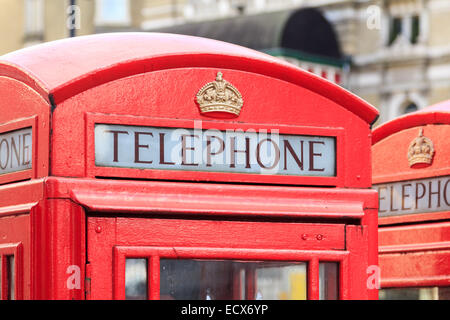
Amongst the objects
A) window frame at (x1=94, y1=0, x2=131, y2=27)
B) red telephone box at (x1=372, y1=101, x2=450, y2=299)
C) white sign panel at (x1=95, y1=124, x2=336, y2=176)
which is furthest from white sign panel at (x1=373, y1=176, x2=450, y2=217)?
window frame at (x1=94, y1=0, x2=131, y2=27)

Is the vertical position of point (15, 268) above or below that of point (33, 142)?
below

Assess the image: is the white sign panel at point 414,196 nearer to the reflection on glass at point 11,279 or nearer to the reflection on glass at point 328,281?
the reflection on glass at point 328,281

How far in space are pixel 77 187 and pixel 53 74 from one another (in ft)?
1.39

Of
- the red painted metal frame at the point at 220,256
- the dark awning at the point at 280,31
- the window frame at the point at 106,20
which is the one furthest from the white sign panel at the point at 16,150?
the window frame at the point at 106,20

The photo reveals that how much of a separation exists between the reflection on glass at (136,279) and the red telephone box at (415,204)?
6.92ft

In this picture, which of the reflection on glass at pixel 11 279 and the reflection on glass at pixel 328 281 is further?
the reflection on glass at pixel 328 281

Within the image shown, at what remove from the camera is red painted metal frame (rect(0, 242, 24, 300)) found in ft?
14.4

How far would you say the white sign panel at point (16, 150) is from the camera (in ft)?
14.8

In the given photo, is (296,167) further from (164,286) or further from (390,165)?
(390,165)

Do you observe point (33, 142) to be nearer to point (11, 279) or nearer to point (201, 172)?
point (11, 279)

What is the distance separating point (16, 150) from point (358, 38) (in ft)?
86.2

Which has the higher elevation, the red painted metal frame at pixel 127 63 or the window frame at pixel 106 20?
the window frame at pixel 106 20

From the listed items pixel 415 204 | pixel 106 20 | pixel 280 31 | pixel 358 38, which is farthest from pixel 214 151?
pixel 106 20

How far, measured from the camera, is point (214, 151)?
4648 millimetres
